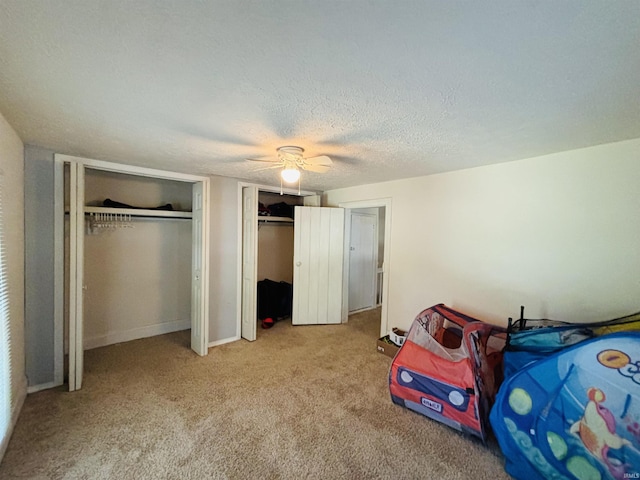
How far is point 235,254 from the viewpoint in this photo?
3.69 metres

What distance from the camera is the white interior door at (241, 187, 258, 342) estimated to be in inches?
142

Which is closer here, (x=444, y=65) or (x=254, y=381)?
(x=444, y=65)

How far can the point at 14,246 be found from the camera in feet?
6.75

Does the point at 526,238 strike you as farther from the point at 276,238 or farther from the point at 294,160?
the point at 276,238

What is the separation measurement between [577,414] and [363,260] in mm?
3740

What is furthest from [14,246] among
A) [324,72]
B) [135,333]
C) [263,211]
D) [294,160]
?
[263,211]

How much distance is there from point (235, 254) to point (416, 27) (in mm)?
3252

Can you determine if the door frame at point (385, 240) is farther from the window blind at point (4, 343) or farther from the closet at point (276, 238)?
the window blind at point (4, 343)

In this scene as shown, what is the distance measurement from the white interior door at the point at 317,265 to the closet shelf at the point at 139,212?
1.65m

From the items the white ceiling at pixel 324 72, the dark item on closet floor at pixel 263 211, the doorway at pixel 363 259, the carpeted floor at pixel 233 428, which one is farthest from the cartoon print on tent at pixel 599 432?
the dark item on closet floor at pixel 263 211

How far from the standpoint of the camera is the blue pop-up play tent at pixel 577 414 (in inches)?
52.1

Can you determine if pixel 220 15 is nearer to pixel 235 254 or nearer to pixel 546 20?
pixel 546 20

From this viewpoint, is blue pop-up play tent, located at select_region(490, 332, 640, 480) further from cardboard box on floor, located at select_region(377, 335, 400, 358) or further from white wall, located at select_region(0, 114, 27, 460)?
white wall, located at select_region(0, 114, 27, 460)

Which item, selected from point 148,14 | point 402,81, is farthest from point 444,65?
point 148,14
